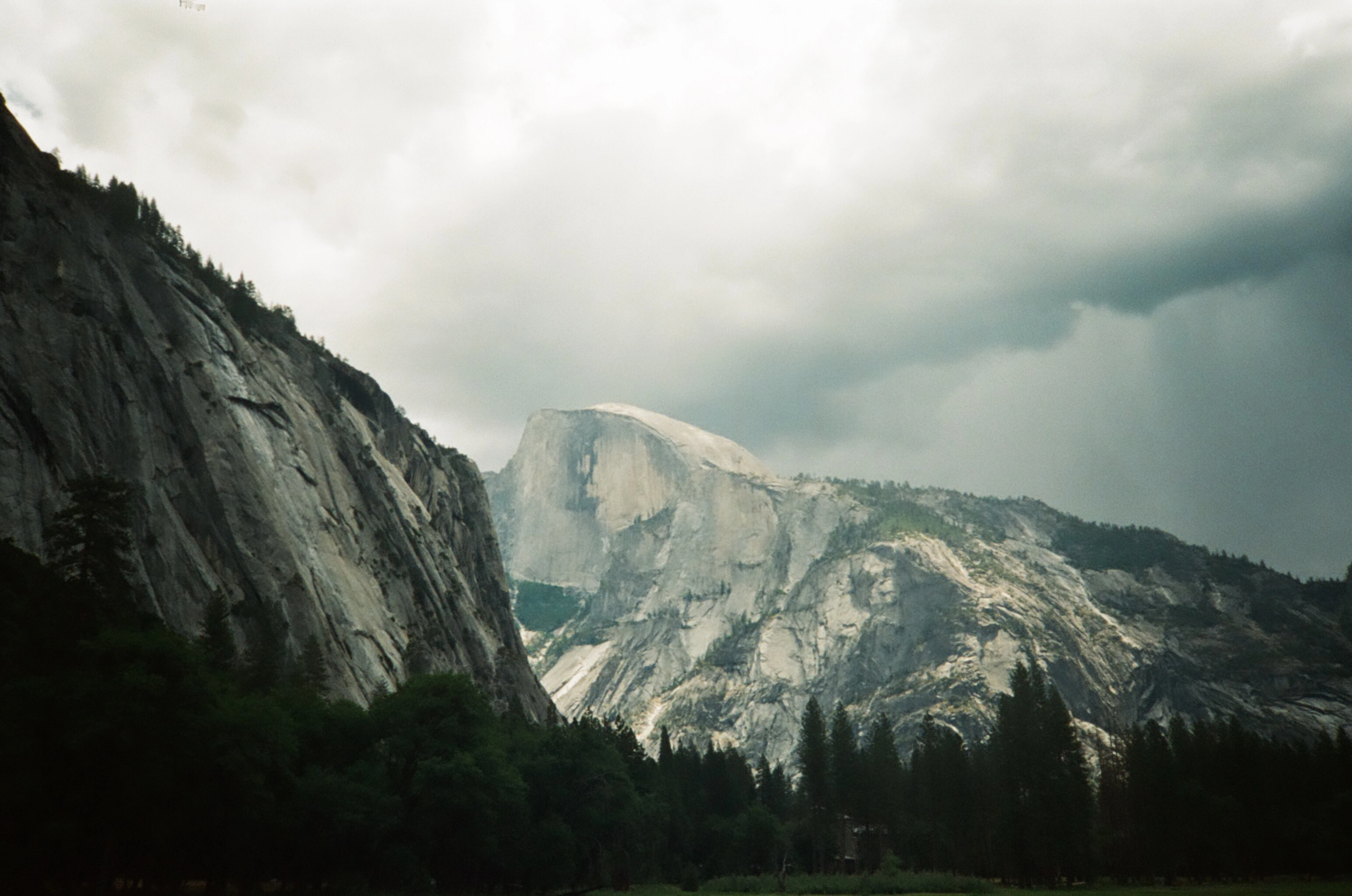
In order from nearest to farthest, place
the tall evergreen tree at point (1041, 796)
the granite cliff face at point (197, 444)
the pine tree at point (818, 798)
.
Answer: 1. the granite cliff face at point (197, 444)
2. the tall evergreen tree at point (1041, 796)
3. the pine tree at point (818, 798)

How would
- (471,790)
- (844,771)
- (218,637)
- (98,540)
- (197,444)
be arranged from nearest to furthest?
(98,540), (471,790), (218,637), (197,444), (844,771)

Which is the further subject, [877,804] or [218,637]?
[877,804]

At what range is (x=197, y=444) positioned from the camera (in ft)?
320

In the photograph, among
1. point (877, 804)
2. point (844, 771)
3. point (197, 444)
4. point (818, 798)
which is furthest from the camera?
point (844, 771)

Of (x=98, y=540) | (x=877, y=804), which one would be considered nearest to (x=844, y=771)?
(x=877, y=804)

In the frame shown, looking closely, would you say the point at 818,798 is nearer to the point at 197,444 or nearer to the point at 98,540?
the point at 197,444

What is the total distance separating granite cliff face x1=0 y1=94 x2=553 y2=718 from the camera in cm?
7956

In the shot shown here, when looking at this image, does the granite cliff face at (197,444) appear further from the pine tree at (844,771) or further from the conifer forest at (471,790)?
the pine tree at (844,771)

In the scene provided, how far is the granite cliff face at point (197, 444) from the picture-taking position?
3132 inches

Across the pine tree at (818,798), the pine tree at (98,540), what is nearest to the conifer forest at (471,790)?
the pine tree at (98,540)

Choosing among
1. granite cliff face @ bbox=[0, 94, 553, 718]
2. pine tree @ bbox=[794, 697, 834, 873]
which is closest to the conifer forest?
pine tree @ bbox=[794, 697, 834, 873]

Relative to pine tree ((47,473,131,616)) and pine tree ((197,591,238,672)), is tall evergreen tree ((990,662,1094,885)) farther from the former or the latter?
pine tree ((47,473,131,616))

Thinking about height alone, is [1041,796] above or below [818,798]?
above

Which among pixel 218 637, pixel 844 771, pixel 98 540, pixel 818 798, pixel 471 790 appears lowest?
pixel 818 798
